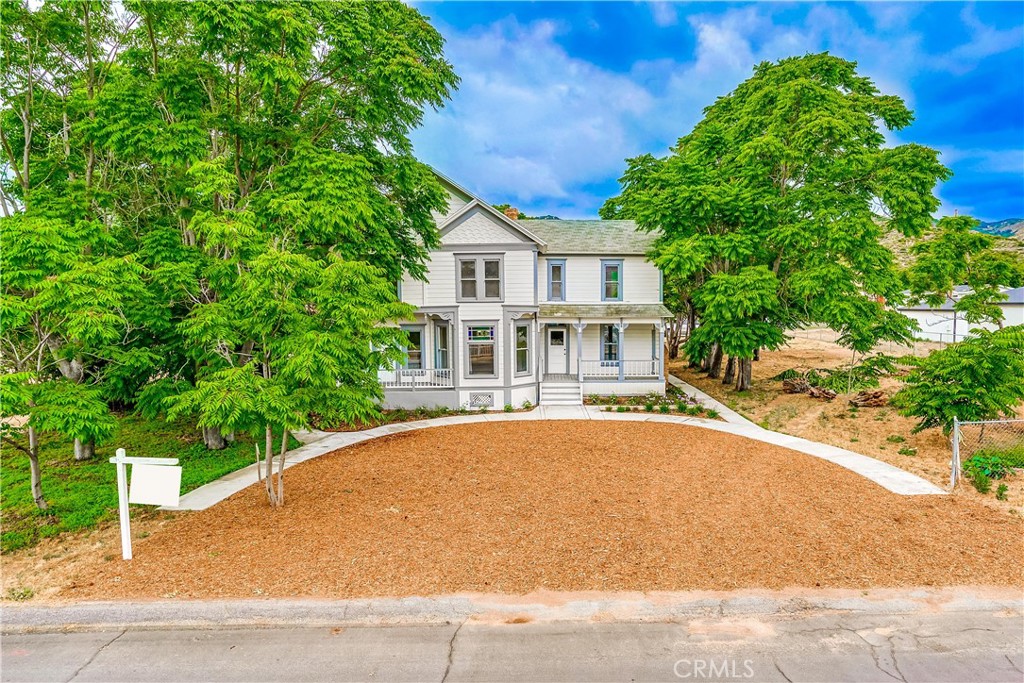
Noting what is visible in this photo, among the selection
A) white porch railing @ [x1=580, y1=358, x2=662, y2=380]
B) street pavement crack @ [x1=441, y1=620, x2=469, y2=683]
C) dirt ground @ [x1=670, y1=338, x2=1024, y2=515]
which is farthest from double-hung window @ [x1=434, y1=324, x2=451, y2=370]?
street pavement crack @ [x1=441, y1=620, x2=469, y2=683]

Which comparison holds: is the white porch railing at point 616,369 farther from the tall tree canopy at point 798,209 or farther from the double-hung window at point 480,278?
the double-hung window at point 480,278

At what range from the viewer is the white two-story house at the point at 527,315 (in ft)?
59.6

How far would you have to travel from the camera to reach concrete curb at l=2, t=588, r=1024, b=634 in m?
5.70

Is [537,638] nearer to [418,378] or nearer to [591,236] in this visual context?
[418,378]

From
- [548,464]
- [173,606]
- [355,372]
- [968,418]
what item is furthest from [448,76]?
[968,418]

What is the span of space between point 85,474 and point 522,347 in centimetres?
1342

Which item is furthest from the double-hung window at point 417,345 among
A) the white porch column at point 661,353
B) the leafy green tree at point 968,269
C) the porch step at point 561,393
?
the leafy green tree at point 968,269

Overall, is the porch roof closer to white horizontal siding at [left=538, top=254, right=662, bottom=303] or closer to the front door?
white horizontal siding at [left=538, top=254, right=662, bottom=303]

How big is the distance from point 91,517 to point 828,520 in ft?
41.6

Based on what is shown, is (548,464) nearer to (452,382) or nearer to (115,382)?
(452,382)

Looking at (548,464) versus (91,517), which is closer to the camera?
(91,517)

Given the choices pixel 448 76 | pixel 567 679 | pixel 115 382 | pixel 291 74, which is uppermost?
pixel 448 76

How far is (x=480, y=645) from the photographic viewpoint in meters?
5.21

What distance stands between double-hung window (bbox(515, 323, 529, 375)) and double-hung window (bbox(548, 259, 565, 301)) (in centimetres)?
195
